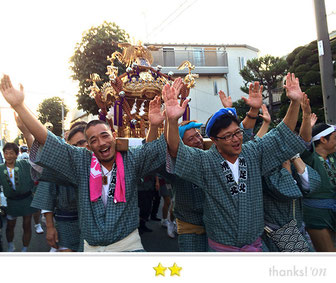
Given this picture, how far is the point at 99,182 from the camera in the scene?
77.3 inches

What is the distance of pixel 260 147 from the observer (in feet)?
6.73

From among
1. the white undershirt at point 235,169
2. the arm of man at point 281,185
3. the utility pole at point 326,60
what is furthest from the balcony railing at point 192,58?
the white undershirt at point 235,169

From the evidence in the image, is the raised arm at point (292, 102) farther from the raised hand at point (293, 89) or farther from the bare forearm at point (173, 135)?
the bare forearm at point (173, 135)

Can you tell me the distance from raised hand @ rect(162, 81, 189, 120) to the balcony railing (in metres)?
15.4

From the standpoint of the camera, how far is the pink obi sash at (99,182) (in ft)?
6.29

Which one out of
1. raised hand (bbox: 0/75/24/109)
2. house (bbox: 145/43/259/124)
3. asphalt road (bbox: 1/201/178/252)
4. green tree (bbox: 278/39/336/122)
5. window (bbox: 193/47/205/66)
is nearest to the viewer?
raised hand (bbox: 0/75/24/109)

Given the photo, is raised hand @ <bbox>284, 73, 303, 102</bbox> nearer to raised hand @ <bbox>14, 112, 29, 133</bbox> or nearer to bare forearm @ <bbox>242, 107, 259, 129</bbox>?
bare forearm @ <bbox>242, 107, 259, 129</bbox>

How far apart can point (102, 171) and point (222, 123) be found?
89cm

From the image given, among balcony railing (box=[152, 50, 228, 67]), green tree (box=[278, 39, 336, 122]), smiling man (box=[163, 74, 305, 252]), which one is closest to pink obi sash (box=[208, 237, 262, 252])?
smiling man (box=[163, 74, 305, 252])

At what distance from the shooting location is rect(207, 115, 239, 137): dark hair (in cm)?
194

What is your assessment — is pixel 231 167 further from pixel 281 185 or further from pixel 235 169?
pixel 281 185

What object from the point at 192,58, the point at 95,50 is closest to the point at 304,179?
the point at 95,50

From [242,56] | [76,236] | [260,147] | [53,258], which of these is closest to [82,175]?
[53,258]

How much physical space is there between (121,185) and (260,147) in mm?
1002
